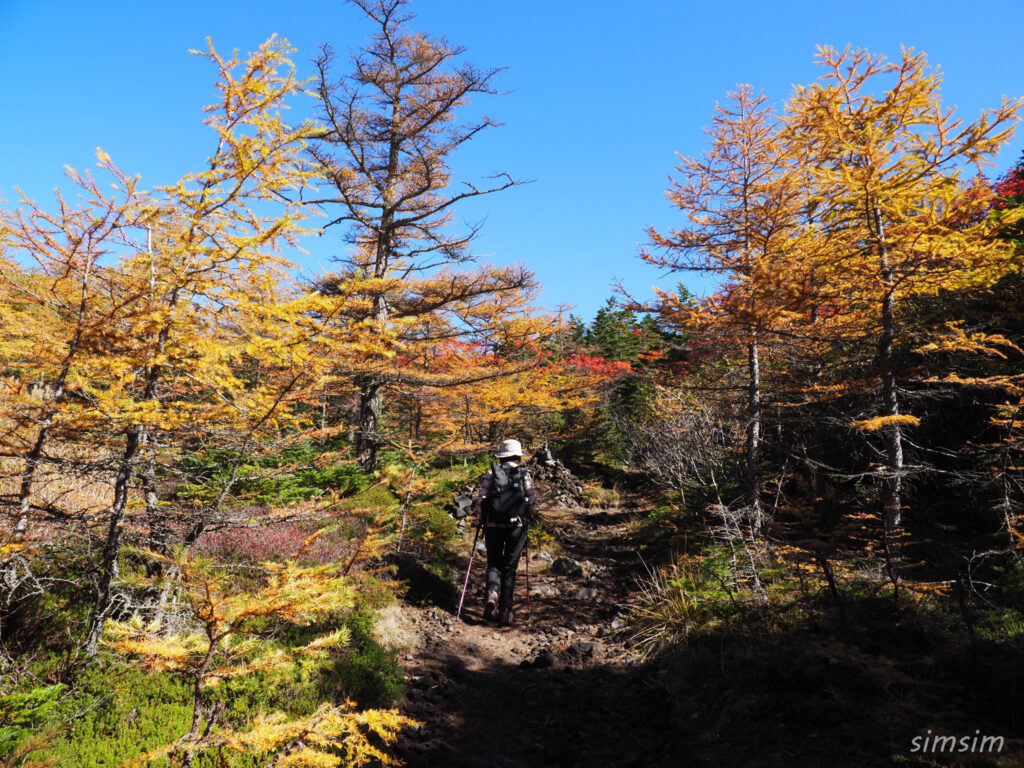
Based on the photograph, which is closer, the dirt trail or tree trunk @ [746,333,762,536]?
the dirt trail

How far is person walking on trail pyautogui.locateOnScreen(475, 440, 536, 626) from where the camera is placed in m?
6.42

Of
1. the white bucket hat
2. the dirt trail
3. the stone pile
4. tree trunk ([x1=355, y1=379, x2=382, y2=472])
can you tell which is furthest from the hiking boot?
the stone pile

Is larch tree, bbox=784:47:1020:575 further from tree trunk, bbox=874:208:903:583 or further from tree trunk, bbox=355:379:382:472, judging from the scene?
tree trunk, bbox=355:379:382:472

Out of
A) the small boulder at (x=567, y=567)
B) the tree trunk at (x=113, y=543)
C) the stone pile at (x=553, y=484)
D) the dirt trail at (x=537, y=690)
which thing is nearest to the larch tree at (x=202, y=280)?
the tree trunk at (x=113, y=543)

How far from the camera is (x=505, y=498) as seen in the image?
650 cm

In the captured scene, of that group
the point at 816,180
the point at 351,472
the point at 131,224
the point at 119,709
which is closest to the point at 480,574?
the point at 351,472

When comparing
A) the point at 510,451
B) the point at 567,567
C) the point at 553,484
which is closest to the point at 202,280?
the point at 510,451

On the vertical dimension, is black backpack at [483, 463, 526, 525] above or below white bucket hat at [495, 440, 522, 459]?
below

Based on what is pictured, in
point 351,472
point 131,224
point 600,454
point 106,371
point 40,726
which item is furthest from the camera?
point 600,454

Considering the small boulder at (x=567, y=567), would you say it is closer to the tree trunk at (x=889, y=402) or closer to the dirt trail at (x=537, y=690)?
the dirt trail at (x=537, y=690)

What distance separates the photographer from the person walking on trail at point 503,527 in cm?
642

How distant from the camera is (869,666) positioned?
348cm

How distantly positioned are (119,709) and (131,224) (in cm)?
360

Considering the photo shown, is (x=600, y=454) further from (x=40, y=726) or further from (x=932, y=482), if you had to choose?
(x=40, y=726)
